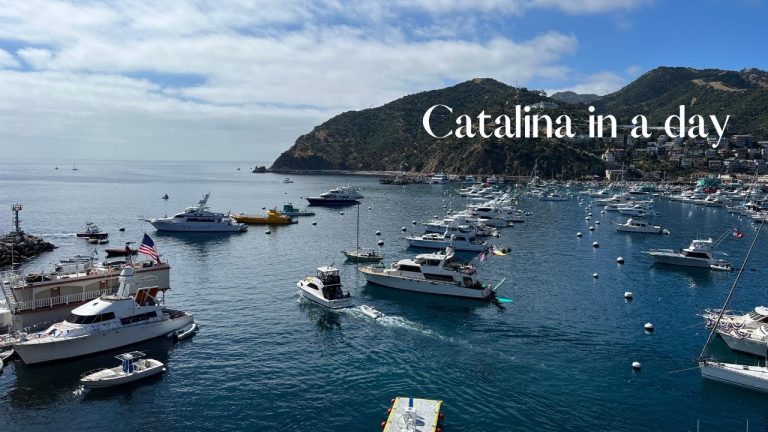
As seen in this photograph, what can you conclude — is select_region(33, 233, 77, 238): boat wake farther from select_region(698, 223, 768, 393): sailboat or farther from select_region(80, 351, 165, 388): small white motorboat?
select_region(698, 223, 768, 393): sailboat

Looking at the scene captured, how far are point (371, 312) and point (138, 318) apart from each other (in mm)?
20022

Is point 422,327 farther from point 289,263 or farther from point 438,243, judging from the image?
point 438,243

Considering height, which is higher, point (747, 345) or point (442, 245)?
point (442, 245)

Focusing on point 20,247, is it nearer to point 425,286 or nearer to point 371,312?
point 371,312

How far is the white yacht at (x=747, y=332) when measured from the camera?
41969mm

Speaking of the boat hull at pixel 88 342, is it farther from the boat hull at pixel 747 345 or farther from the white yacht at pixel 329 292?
the boat hull at pixel 747 345

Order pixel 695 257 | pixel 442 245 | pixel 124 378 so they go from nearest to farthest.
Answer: pixel 124 378, pixel 695 257, pixel 442 245

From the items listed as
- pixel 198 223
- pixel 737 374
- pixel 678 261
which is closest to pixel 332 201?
pixel 198 223

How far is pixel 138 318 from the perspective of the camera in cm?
4300

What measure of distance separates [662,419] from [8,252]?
8211 cm

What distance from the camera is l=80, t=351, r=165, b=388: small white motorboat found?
35.5m

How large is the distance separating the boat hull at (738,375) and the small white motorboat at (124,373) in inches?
1496

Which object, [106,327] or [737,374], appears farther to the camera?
[106,327]

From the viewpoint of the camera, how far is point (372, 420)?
32.1 metres
